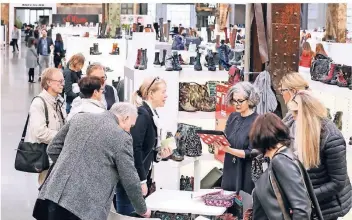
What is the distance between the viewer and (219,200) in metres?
4.64

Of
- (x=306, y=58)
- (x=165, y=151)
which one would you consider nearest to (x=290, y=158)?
(x=165, y=151)

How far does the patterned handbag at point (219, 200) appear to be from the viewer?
462 centimetres

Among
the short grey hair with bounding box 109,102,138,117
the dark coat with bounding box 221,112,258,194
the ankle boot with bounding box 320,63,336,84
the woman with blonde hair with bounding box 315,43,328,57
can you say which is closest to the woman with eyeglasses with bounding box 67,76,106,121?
the short grey hair with bounding box 109,102,138,117

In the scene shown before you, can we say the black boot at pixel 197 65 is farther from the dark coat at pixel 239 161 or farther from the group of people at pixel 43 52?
the group of people at pixel 43 52

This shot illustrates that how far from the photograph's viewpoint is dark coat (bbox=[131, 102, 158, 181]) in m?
4.87

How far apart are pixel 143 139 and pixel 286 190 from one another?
1703 mm

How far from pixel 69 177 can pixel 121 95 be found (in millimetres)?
5391

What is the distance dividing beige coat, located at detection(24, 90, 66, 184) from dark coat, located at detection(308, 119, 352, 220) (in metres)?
2.28

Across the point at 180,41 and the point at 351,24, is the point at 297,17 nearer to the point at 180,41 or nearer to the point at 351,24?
the point at 180,41

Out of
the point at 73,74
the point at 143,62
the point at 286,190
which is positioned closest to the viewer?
the point at 286,190

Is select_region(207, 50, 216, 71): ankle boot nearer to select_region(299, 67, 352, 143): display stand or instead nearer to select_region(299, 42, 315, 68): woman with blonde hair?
select_region(299, 42, 315, 68): woman with blonde hair

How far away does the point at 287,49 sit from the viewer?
6.06 metres

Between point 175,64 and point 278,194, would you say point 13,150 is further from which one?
point 278,194

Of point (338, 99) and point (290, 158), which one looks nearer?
point (290, 158)
